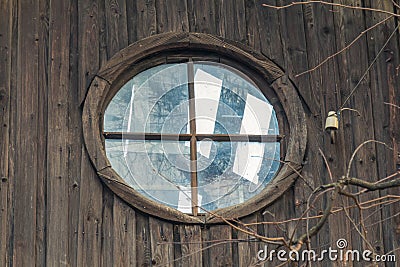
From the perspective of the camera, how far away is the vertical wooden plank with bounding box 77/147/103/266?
20.0 feet

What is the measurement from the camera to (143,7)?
22.3ft

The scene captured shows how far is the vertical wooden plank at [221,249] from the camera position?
620 cm

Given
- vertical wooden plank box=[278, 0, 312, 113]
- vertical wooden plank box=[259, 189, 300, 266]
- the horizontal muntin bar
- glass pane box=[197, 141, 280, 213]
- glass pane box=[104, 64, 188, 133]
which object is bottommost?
vertical wooden plank box=[259, 189, 300, 266]

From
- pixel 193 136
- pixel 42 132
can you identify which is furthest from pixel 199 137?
pixel 42 132

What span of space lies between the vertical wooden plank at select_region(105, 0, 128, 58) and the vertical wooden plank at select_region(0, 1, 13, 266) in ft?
1.94

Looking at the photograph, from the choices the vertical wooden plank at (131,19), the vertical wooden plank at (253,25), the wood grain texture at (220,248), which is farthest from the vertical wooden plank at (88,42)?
the wood grain texture at (220,248)

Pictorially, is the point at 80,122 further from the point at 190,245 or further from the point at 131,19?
the point at 190,245

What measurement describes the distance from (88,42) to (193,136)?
2.81 ft

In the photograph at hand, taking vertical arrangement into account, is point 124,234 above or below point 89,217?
below

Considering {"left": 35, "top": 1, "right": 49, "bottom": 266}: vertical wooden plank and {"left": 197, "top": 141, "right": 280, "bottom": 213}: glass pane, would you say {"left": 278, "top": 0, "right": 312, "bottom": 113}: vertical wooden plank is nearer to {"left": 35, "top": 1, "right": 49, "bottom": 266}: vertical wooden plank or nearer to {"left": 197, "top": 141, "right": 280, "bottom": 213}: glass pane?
{"left": 197, "top": 141, "right": 280, "bottom": 213}: glass pane

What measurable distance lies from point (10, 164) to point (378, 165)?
7.22ft

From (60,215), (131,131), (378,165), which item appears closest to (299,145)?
(378,165)

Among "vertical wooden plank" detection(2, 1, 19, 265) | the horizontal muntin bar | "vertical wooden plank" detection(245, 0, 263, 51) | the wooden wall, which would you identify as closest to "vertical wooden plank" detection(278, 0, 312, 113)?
the wooden wall

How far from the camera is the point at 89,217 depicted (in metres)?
6.20
